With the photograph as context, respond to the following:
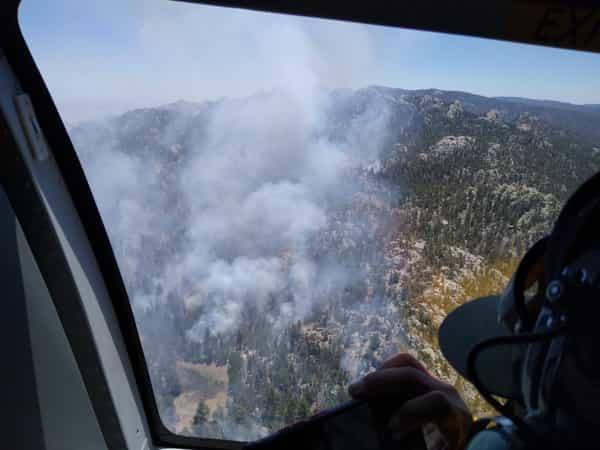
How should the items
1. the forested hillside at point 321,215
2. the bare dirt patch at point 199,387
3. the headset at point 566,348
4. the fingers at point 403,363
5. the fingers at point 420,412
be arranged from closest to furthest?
the headset at point 566,348
the fingers at point 420,412
the fingers at point 403,363
the forested hillside at point 321,215
the bare dirt patch at point 199,387

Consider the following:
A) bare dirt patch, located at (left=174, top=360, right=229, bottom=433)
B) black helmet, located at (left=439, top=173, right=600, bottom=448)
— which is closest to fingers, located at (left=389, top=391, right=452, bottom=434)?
black helmet, located at (left=439, top=173, right=600, bottom=448)

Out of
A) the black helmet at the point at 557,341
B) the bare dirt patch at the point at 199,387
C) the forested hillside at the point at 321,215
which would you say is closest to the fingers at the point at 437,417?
the black helmet at the point at 557,341

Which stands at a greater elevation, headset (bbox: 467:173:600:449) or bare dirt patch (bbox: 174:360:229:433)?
headset (bbox: 467:173:600:449)

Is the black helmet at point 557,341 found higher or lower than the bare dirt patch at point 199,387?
higher

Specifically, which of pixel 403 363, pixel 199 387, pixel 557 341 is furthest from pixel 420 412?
pixel 199 387

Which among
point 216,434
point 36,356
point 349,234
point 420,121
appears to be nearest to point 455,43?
point 420,121

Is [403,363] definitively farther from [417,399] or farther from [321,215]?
[321,215]

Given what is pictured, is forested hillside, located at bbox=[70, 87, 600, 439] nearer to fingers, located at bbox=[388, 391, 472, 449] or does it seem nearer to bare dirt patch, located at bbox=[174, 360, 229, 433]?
bare dirt patch, located at bbox=[174, 360, 229, 433]

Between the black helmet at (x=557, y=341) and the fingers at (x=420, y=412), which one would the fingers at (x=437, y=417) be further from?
the black helmet at (x=557, y=341)
